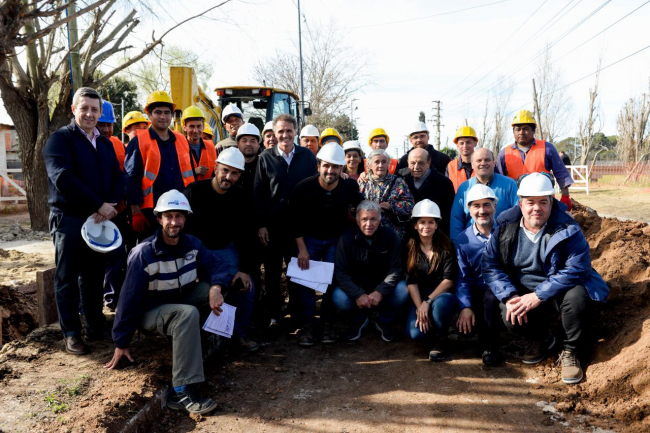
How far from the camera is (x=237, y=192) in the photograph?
488 cm

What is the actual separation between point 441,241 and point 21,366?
3.87 metres

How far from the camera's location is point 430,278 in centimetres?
489

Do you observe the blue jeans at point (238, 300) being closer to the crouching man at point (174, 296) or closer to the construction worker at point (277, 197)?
the construction worker at point (277, 197)

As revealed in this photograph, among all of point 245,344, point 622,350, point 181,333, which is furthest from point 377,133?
point 181,333

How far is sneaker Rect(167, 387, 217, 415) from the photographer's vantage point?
11.8 feet

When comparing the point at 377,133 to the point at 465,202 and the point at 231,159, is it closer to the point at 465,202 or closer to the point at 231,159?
the point at 465,202

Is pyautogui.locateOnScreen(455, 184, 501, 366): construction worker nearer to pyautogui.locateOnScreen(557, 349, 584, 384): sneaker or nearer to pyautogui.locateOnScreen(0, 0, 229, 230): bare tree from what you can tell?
pyautogui.locateOnScreen(557, 349, 584, 384): sneaker

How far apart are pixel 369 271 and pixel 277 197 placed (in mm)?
1278

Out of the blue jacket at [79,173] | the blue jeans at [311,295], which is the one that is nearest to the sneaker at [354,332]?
the blue jeans at [311,295]

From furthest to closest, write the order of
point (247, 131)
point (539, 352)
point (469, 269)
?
point (247, 131), point (469, 269), point (539, 352)

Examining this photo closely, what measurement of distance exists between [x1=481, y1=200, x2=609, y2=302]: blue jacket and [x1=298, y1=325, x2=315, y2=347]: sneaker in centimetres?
183

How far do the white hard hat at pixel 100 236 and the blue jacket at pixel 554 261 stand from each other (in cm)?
333

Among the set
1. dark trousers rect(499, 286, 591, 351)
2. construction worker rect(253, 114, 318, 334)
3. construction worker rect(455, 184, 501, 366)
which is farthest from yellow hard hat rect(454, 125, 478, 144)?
dark trousers rect(499, 286, 591, 351)

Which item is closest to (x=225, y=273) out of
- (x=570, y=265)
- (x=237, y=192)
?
(x=237, y=192)
